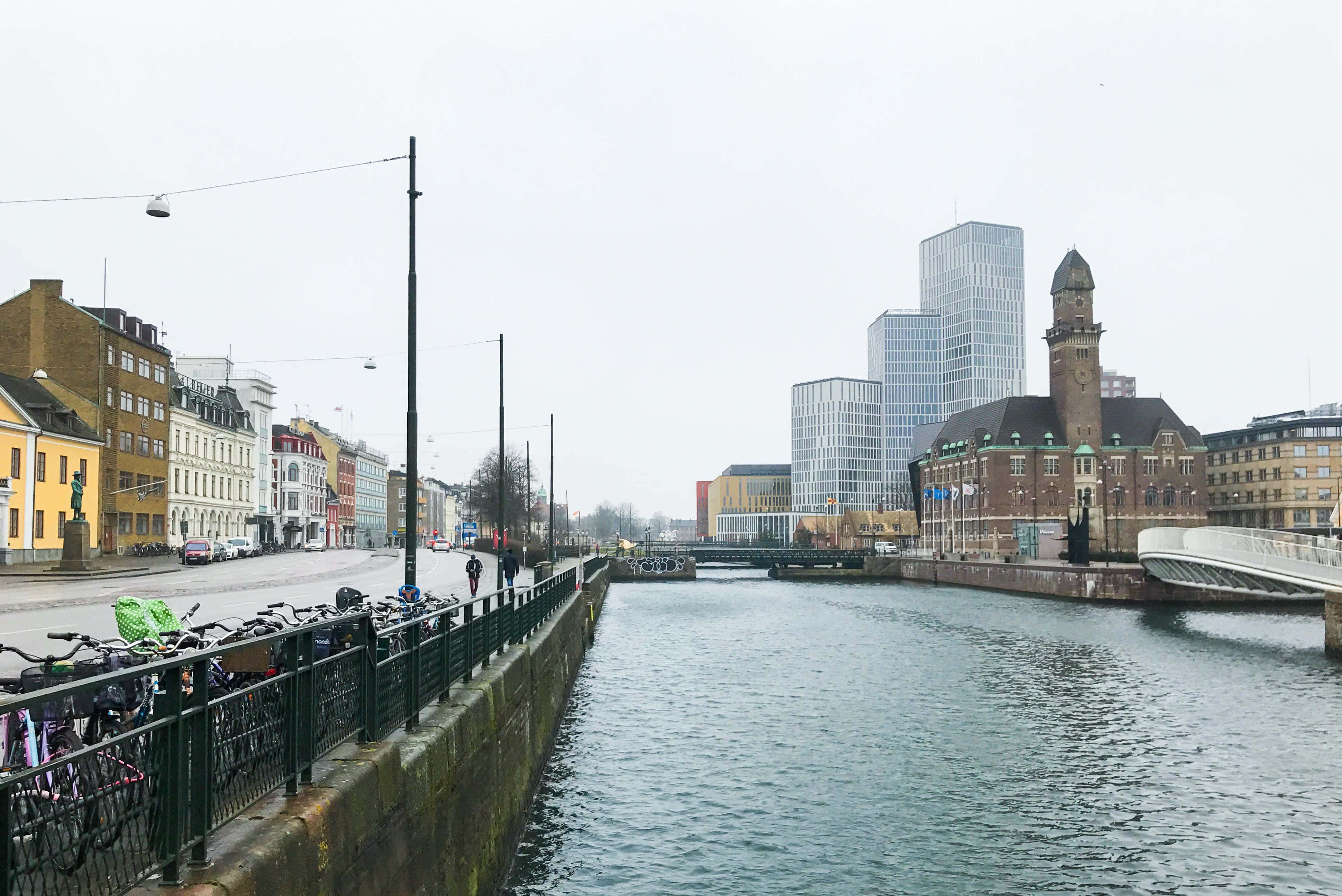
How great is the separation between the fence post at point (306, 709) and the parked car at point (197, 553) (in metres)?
55.3

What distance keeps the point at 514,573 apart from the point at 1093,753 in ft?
70.0

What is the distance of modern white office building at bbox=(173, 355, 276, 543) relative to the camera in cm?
9562

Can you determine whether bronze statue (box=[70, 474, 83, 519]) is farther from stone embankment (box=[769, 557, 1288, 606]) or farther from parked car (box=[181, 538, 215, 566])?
stone embankment (box=[769, 557, 1288, 606])

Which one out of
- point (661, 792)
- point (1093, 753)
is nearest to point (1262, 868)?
point (1093, 753)

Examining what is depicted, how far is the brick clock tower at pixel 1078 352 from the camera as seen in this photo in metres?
106

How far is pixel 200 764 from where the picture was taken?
531 centimetres

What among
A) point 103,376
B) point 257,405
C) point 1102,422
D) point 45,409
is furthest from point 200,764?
point 1102,422

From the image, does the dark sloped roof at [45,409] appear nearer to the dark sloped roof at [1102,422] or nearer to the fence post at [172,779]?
the fence post at [172,779]

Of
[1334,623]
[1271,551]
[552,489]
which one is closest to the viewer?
[1334,623]

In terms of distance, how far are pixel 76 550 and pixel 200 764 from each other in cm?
4378

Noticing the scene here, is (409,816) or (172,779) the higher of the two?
(172,779)

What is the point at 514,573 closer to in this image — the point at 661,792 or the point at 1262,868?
the point at 661,792

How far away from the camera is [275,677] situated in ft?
20.8

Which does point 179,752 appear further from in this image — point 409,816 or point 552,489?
point 552,489
